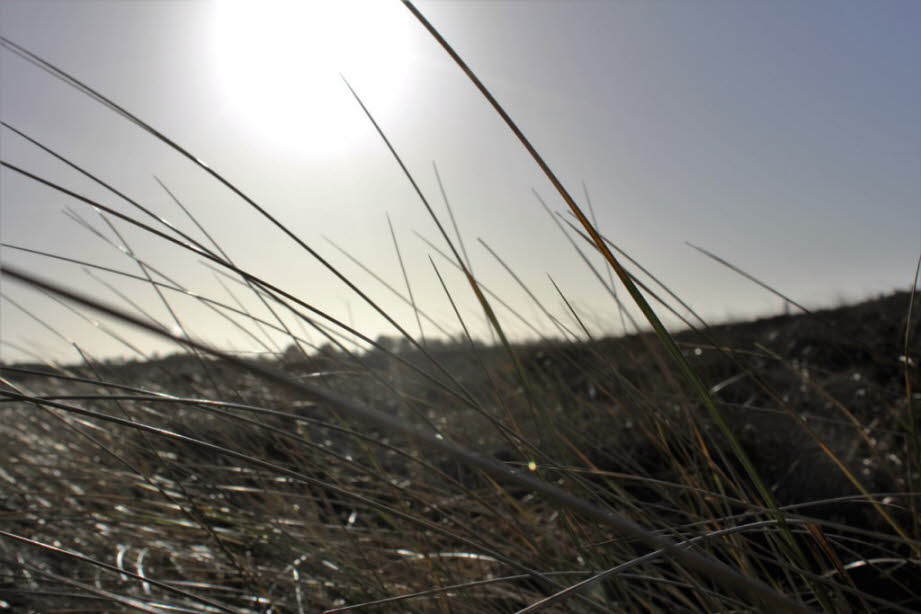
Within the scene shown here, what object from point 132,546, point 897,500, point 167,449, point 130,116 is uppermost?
point 130,116

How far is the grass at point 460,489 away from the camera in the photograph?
0.41 meters

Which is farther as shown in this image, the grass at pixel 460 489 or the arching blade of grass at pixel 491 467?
the grass at pixel 460 489

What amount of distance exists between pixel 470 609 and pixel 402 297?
0.42 m

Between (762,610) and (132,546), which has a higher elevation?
(132,546)

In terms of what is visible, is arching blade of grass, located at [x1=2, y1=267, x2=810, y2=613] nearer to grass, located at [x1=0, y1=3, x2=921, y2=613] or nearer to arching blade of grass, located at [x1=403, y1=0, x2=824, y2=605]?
grass, located at [x1=0, y1=3, x2=921, y2=613]

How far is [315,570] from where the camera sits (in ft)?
3.12

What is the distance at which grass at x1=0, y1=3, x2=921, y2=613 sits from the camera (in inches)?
16.3

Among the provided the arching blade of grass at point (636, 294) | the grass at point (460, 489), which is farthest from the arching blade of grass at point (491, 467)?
the arching blade of grass at point (636, 294)

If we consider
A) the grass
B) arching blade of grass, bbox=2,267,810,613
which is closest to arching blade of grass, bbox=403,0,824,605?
the grass

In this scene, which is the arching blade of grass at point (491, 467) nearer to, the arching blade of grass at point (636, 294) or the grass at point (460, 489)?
the grass at point (460, 489)

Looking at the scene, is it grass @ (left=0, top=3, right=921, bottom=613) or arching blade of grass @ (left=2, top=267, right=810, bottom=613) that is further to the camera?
grass @ (left=0, top=3, right=921, bottom=613)

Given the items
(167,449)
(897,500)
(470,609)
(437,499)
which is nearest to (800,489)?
(897,500)

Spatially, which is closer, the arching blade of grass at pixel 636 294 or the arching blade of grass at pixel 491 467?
the arching blade of grass at pixel 491 467

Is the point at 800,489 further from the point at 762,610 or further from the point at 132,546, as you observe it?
the point at 132,546
